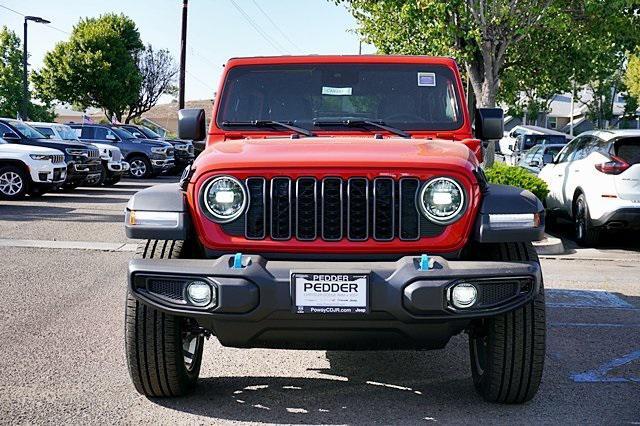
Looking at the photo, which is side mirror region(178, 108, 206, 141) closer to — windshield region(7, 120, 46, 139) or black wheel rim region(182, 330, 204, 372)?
black wheel rim region(182, 330, 204, 372)

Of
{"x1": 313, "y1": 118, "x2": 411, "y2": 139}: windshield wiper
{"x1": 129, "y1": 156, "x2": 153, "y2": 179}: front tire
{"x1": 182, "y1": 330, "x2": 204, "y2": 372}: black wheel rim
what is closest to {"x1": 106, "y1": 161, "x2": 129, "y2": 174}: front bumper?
{"x1": 129, "y1": 156, "x2": 153, "y2": 179}: front tire

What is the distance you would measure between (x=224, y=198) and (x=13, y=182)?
14890 mm

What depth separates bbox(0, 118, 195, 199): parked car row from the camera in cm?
1844

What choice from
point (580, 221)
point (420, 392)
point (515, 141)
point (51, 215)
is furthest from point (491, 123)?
point (515, 141)

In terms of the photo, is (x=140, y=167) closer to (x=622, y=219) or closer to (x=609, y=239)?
(x=609, y=239)

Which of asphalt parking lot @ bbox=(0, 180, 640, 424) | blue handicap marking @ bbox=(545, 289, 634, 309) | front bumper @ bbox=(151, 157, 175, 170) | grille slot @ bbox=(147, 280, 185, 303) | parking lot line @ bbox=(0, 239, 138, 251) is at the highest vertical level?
front bumper @ bbox=(151, 157, 175, 170)

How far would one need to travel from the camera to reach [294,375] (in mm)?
5668

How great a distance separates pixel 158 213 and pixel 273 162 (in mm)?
621

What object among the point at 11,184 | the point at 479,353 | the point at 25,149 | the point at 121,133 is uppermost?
the point at 121,133

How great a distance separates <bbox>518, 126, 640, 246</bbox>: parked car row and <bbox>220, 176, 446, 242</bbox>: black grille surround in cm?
789

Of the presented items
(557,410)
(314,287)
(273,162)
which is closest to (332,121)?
(273,162)

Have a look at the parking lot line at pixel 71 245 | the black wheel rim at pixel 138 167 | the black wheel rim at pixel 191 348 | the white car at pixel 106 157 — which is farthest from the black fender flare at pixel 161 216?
the black wheel rim at pixel 138 167

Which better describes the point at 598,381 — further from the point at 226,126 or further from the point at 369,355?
the point at 226,126

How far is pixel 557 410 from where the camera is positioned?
4957mm
